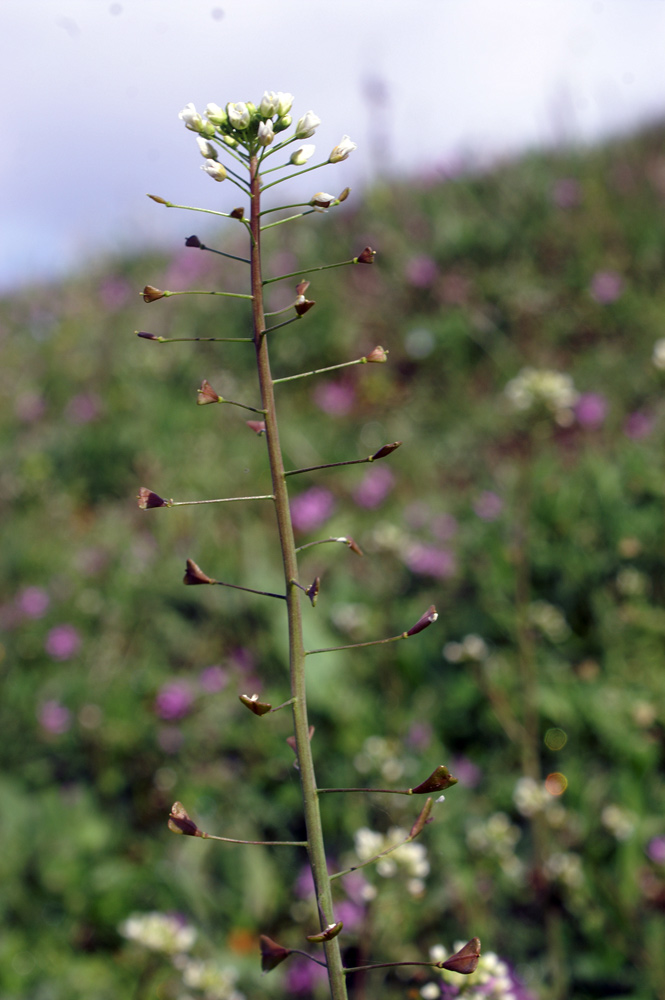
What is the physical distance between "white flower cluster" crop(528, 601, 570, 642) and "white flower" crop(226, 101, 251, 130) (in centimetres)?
263

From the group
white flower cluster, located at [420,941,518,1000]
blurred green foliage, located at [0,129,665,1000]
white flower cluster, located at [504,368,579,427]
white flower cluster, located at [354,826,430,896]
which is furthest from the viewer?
white flower cluster, located at [504,368,579,427]

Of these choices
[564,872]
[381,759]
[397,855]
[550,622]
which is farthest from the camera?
[550,622]

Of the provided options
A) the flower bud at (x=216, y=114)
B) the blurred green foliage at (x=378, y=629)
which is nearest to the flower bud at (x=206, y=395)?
the flower bud at (x=216, y=114)

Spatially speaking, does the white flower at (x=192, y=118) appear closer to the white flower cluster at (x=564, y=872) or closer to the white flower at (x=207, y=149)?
the white flower at (x=207, y=149)

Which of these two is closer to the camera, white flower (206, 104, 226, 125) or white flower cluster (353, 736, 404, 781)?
white flower (206, 104, 226, 125)

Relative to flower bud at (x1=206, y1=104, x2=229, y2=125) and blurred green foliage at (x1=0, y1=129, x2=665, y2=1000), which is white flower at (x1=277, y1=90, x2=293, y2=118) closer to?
flower bud at (x1=206, y1=104, x2=229, y2=125)

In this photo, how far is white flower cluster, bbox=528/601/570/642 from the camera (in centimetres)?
318

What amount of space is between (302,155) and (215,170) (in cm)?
14

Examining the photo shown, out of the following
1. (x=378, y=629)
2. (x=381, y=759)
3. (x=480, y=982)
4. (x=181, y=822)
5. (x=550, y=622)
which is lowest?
(x=378, y=629)

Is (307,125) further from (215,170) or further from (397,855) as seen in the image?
(397,855)

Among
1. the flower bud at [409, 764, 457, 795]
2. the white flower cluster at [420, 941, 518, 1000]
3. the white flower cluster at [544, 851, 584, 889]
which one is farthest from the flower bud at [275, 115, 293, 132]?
the white flower cluster at [544, 851, 584, 889]

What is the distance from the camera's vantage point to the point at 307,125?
0.93 metres

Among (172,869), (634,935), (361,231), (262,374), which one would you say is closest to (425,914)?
(634,935)

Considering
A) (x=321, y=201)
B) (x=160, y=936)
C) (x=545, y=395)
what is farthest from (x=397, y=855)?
(x=545, y=395)
